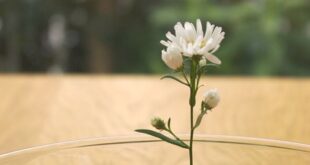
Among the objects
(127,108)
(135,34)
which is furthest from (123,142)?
(135,34)

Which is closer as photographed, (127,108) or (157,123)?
(157,123)

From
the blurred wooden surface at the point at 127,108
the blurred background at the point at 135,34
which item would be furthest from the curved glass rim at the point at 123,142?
the blurred background at the point at 135,34

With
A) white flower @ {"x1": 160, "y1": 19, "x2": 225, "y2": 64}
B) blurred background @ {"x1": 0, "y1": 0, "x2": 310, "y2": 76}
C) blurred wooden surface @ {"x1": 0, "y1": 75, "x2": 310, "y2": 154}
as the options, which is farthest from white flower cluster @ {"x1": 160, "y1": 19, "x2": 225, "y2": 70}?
blurred background @ {"x1": 0, "y1": 0, "x2": 310, "y2": 76}

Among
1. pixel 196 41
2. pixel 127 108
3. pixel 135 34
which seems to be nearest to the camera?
pixel 196 41

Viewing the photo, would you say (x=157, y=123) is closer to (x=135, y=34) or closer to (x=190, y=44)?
(x=190, y=44)

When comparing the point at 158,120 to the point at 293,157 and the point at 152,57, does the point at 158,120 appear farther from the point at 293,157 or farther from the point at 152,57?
the point at 152,57

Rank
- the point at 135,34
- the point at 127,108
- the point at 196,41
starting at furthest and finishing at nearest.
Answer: the point at 135,34, the point at 127,108, the point at 196,41

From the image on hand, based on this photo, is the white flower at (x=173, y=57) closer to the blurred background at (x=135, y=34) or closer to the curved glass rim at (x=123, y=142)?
the curved glass rim at (x=123, y=142)

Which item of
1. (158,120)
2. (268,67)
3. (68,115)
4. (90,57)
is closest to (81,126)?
(68,115)
